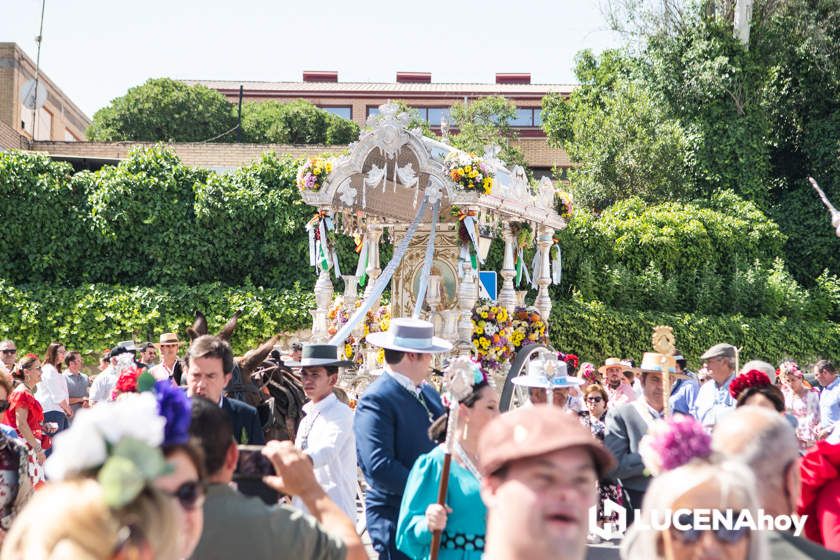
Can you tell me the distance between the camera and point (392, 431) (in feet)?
19.3

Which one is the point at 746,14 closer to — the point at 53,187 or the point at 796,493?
the point at 53,187

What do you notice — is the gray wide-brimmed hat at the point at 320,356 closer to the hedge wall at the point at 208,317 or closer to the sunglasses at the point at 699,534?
the sunglasses at the point at 699,534

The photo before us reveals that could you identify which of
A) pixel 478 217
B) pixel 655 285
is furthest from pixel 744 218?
pixel 478 217

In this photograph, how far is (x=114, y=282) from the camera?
23.2 meters

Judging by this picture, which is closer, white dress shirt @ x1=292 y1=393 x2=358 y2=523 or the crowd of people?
the crowd of people

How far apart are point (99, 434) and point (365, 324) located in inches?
457

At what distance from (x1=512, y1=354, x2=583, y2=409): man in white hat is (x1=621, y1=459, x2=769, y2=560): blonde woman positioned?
636 cm

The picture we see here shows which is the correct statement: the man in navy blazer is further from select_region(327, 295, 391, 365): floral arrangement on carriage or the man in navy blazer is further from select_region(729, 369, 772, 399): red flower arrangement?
select_region(327, 295, 391, 365): floral arrangement on carriage

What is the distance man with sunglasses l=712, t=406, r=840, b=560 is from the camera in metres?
3.35

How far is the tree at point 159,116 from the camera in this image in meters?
49.4

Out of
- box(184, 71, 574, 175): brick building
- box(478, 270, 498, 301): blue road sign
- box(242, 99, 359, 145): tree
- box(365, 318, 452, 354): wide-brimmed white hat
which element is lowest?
box(365, 318, 452, 354): wide-brimmed white hat

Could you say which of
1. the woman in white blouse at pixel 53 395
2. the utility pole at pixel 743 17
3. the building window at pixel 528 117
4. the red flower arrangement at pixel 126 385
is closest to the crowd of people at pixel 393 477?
the red flower arrangement at pixel 126 385

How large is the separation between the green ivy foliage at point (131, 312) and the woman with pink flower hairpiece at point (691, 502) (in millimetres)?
19757

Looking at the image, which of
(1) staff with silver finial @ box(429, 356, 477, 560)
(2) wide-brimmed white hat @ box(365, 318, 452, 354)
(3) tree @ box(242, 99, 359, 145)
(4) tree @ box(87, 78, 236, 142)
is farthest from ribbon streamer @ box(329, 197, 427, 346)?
(4) tree @ box(87, 78, 236, 142)
